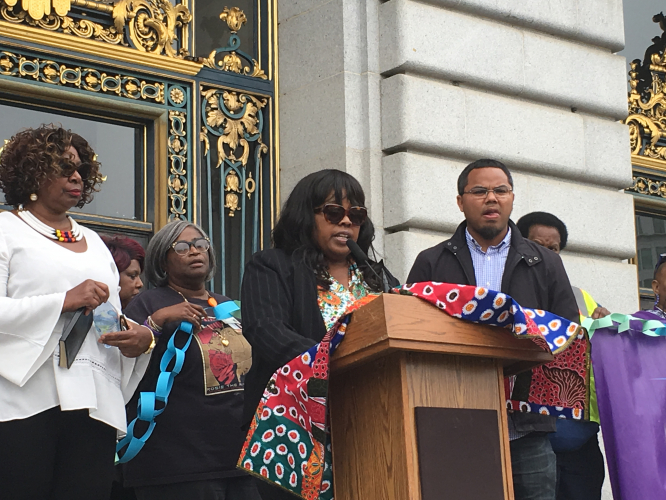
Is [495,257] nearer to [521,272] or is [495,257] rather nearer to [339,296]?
Result: [521,272]

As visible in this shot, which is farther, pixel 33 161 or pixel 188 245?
pixel 188 245

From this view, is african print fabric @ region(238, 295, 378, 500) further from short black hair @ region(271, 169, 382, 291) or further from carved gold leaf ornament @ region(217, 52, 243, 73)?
carved gold leaf ornament @ region(217, 52, 243, 73)

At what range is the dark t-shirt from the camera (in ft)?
18.1

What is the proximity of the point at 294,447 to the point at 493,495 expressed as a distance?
751 mm

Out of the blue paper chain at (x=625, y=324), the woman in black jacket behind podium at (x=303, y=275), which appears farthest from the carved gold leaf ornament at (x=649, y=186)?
the woman in black jacket behind podium at (x=303, y=275)

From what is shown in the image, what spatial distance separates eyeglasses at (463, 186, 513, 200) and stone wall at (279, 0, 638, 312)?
6.97 feet

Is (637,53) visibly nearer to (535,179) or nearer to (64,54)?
(535,179)

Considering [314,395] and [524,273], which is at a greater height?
[524,273]

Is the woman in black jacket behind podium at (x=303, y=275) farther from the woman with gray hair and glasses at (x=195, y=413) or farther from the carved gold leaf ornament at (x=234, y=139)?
the carved gold leaf ornament at (x=234, y=139)

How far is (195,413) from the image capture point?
5598mm

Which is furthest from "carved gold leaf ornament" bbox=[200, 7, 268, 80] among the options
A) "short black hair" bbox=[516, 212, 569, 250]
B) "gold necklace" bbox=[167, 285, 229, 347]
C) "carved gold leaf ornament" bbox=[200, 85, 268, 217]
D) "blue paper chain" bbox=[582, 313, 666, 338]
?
"blue paper chain" bbox=[582, 313, 666, 338]

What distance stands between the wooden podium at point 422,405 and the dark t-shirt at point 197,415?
1411mm

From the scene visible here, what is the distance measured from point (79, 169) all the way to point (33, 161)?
0.23 m

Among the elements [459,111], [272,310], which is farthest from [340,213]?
[459,111]
